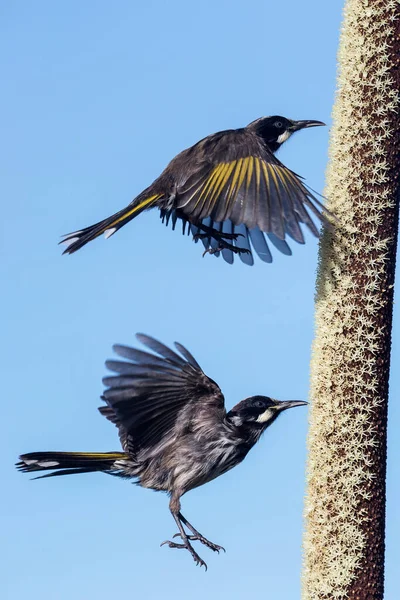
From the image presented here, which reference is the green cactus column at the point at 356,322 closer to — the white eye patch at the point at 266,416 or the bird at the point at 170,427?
the bird at the point at 170,427

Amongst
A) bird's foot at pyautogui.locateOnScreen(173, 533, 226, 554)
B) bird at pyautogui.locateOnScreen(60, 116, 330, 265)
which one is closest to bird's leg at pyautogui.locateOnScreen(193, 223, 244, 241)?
bird at pyautogui.locateOnScreen(60, 116, 330, 265)

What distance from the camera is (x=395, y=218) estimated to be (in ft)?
13.9

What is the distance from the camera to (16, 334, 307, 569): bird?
4.82 meters

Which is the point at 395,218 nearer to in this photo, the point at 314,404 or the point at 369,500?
the point at 314,404

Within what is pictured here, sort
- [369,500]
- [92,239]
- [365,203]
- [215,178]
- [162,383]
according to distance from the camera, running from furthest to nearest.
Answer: [92,239], [215,178], [162,383], [365,203], [369,500]

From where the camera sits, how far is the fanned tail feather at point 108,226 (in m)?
5.68

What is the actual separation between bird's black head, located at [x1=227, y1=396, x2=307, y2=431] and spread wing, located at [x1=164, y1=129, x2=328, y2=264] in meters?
1.03

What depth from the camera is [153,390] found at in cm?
489

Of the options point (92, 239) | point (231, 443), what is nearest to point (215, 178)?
point (92, 239)

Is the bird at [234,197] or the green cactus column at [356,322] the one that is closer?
the green cactus column at [356,322]

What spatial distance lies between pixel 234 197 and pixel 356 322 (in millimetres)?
1288

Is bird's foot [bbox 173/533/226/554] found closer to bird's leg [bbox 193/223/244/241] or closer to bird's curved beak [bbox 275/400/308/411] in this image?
bird's curved beak [bbox 275/400/308/411]

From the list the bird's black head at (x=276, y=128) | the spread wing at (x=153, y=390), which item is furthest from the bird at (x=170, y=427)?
the bird's black head at (x=276, y=128)

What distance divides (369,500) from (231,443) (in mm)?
1748
